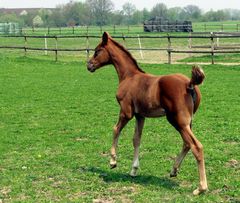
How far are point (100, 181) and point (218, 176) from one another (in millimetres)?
1687

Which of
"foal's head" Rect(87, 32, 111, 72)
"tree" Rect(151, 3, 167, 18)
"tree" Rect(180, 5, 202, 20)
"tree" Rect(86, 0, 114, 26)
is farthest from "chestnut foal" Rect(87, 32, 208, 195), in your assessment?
"tree" Rect(180, 5, 202, 20)

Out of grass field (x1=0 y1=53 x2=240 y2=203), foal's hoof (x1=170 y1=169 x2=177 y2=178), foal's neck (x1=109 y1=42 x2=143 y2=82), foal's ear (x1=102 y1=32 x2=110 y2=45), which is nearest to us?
grass field (x1=0 y1=53 x2=240 y2=203)

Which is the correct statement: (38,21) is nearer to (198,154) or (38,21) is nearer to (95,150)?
(95,150)

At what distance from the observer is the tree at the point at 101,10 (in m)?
110

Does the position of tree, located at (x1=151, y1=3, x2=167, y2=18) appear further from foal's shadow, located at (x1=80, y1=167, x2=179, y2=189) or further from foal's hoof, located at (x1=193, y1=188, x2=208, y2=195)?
foal's hoof, located at (x1=193, y1=188, x2=208, y2=195)

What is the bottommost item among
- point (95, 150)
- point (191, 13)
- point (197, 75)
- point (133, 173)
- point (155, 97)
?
point (95, 150)

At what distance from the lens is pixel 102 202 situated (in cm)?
599

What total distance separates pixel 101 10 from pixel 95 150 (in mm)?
104668

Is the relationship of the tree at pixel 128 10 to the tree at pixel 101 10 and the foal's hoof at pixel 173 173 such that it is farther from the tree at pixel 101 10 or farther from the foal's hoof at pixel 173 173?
the foal's hoof at pixel 173 173

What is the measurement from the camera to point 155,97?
6.43m

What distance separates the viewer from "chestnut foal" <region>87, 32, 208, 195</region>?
6113mm

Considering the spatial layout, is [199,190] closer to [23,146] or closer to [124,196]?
[124,196]

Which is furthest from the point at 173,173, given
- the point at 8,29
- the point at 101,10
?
the point at 101,10

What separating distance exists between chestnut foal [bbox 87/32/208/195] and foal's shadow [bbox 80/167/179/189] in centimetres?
14
